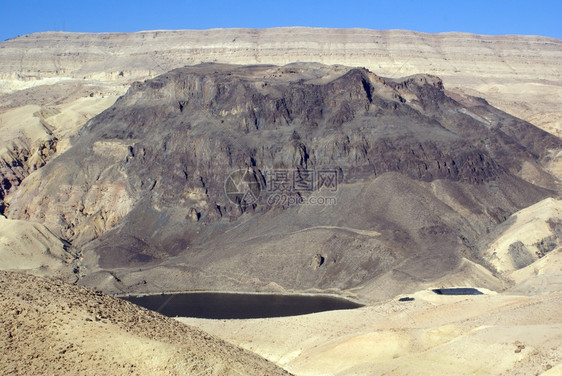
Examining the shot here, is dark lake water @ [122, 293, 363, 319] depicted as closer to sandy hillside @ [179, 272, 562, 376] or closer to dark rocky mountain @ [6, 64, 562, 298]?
dark rocky mountain @ [6, 64, 562, 298]

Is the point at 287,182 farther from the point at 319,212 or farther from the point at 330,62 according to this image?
the point at 330,62

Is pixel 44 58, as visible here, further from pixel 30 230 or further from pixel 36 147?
pixel 30 230

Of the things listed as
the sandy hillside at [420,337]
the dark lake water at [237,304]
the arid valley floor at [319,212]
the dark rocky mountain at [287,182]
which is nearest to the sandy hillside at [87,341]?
the sandy hillside at [420,337]

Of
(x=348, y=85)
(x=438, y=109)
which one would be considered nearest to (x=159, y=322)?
(x=348, y=85)

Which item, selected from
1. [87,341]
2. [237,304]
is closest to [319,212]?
[237,304]

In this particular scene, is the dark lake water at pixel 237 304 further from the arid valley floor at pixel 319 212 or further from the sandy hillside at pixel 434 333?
the sandy hillside at pixel 434 333

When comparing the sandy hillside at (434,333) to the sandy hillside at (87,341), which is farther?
the sandy hillside at (434,333)

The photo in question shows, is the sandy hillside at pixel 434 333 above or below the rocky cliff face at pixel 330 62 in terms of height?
below
